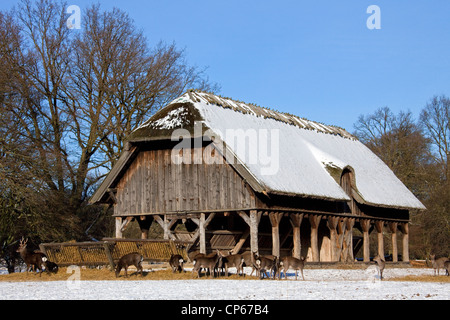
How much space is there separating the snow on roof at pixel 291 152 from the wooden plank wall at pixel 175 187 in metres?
1.32

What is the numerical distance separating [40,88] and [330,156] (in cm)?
1725

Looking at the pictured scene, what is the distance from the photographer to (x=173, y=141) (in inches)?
1130

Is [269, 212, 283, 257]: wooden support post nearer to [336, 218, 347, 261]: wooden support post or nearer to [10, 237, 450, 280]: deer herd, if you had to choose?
[10, 237, 450, 280]: deer herd

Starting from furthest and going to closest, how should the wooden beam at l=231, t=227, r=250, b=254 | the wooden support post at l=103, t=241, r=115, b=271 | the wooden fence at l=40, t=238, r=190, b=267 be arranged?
the wooden beam at l=231, t=227, r=250, b=254
the wooden fence at l=40, t=238, r=190, b=267
the wooden support post at l=103, t=241, r=115, b=271

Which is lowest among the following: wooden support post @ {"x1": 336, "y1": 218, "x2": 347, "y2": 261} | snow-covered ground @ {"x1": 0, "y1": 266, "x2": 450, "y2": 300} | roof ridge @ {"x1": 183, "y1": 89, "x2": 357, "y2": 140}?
snow-covered ground @ {"x1": 0, "y1": 266, "x2": 450, "y2": 300}

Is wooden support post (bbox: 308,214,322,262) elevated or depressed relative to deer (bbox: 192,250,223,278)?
elevated

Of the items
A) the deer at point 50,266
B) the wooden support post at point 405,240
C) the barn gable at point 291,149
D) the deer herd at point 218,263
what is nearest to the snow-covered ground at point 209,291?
the deer herd at point 218,263

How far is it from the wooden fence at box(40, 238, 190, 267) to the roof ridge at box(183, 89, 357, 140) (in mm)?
7216

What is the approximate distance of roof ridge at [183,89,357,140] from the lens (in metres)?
30.2

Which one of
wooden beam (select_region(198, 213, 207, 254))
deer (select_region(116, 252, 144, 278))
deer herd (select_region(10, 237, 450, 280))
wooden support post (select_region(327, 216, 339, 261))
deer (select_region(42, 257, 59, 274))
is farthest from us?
wooden support post (select_region(327, 216, 339, 261))

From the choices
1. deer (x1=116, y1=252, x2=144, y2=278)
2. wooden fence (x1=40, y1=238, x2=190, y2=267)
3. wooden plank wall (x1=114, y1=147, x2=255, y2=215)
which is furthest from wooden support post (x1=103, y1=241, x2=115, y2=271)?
wooden plank wall (x1=114, y1=147, x2=255, y2=215)

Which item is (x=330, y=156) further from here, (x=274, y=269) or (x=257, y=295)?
(x=257, y=295)

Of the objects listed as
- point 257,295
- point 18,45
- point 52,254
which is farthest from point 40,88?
point 257,295

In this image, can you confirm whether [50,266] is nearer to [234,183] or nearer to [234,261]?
[234,261]
